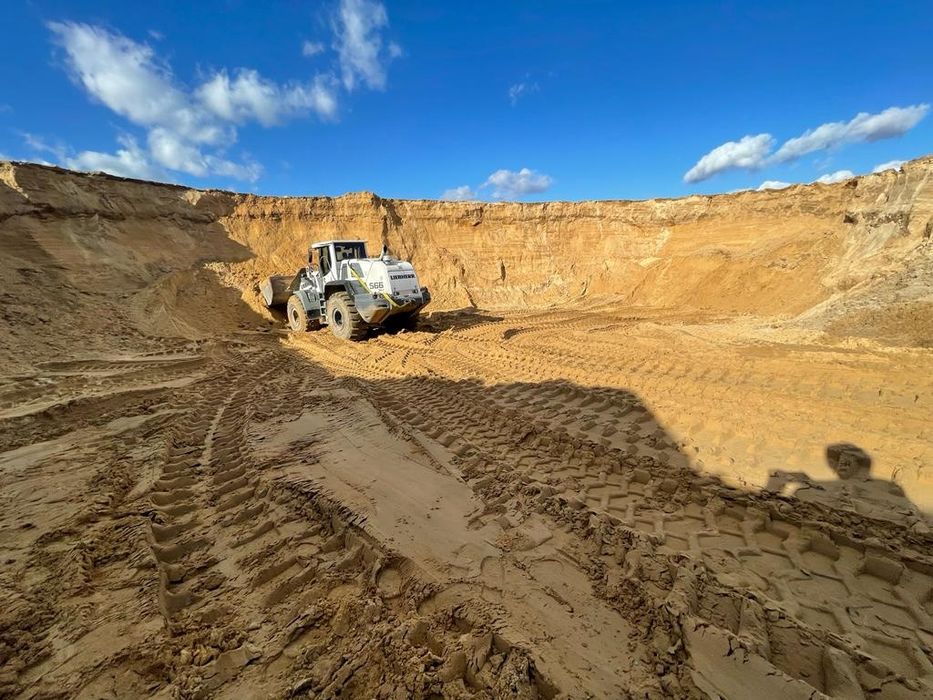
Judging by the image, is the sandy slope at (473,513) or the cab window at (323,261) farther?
the cab window at (323,261)

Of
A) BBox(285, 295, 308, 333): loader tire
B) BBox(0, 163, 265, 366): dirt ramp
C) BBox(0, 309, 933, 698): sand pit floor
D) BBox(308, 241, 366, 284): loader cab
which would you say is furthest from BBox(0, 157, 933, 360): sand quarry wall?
BBox(0, 309, 933, 698): sand pit floor

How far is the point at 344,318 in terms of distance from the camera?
1053 centimetres

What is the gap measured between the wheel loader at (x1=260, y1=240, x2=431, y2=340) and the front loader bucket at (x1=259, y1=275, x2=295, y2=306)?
0.61 m

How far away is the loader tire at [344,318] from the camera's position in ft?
34.2

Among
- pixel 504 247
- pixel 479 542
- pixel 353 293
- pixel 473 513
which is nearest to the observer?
pixel 479 542

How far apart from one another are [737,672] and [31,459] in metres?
5.79

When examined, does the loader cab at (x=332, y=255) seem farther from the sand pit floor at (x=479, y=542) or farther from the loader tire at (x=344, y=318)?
the sand pit floor at (x=479, y=542)

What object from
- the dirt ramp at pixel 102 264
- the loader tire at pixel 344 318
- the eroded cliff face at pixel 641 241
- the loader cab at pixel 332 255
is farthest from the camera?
the eroded cliff face at pixel 641 241

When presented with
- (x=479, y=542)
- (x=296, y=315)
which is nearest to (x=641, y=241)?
(x=296, y=315)

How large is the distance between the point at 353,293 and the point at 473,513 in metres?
8.45

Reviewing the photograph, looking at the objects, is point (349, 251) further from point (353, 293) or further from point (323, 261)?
point (353, 293)

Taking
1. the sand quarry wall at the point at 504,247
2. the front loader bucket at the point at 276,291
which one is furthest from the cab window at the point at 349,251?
the sand quarry wall at the point at 504,247

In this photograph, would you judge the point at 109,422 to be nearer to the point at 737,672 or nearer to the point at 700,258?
the point at 737,672

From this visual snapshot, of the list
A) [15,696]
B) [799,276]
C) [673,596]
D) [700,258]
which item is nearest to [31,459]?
[15,696]
